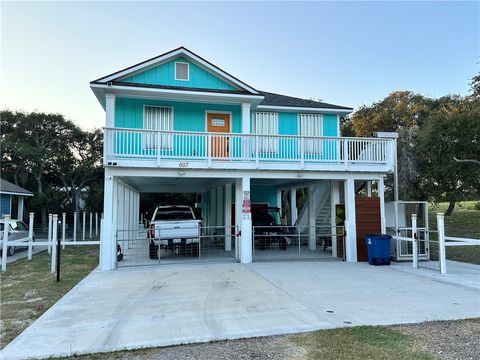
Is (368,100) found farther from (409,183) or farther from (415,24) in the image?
(415,24)

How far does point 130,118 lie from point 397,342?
12642mm

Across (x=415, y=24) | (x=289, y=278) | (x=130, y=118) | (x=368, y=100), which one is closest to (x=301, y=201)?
(x=368, y=100)

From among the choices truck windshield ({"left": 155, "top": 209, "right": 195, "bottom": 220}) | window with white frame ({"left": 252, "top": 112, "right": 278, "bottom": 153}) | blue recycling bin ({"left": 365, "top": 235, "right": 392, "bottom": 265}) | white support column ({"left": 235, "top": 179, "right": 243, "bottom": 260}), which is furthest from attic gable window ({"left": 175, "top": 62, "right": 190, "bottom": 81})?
blue recycling bin ({"left": 365, "top": 235, "right": 392, "bottom": 265})

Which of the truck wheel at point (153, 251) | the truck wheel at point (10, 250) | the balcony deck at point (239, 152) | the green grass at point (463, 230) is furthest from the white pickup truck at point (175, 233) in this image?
the green grass at point (463, 230)

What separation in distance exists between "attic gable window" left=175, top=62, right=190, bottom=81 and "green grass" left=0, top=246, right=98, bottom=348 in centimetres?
788

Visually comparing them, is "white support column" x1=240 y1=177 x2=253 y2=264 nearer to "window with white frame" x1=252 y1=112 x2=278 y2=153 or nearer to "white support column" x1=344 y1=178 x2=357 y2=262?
"white support column" x1=344 y1=178 x2=357 y2=262

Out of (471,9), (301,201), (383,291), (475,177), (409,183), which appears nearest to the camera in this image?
(383,291)

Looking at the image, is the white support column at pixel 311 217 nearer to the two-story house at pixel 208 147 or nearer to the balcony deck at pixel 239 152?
the two-story house at pixel 208 147

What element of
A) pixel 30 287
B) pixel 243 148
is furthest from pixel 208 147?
pixel 30 287

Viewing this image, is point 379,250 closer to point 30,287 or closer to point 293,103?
point 293,103

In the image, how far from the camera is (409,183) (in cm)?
2459

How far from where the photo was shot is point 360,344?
16.3 feet

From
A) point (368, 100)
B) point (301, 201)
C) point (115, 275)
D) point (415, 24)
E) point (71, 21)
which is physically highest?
point (368, 100)

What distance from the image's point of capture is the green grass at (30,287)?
6.37 metres
